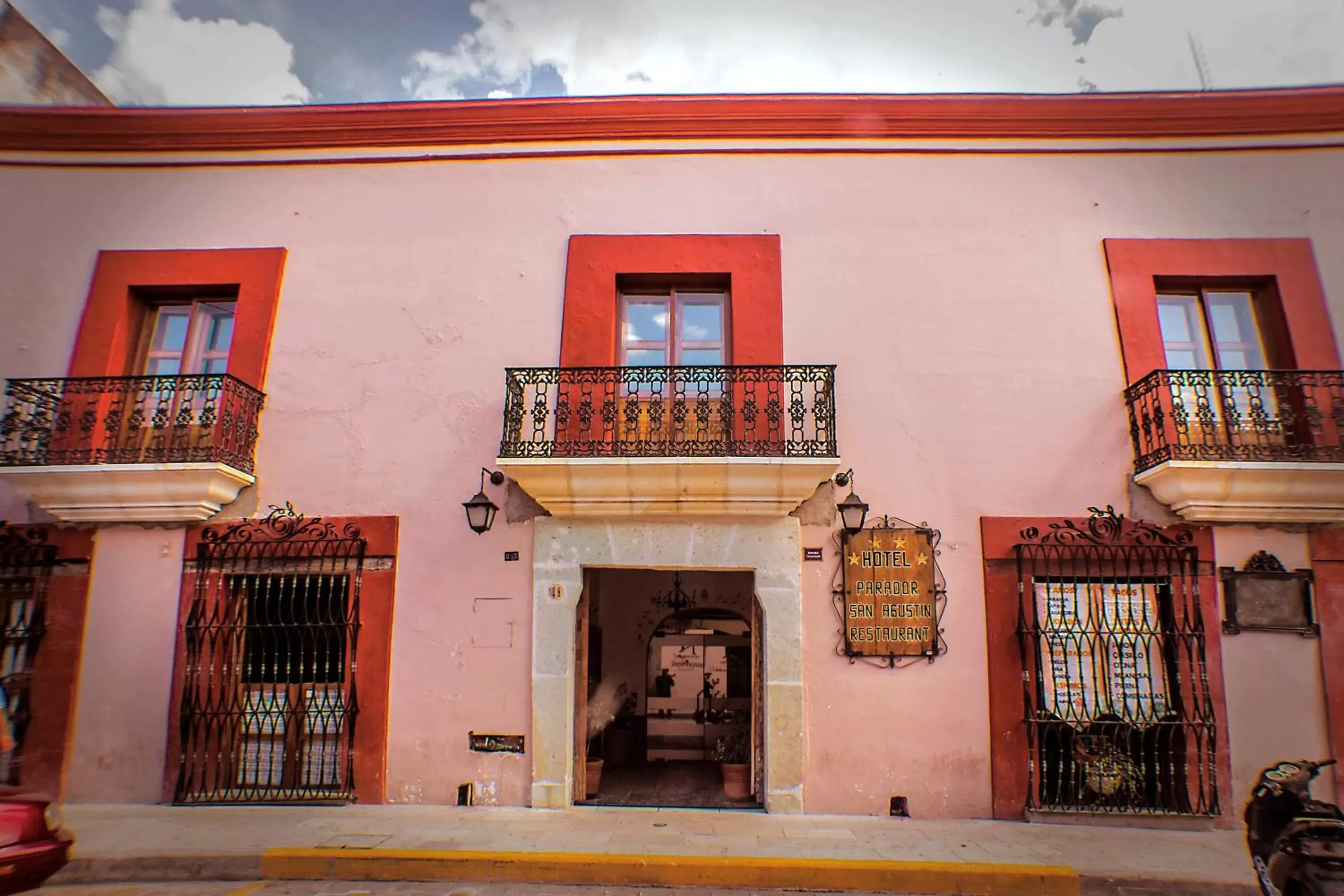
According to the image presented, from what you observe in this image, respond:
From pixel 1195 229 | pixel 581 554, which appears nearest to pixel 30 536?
pixel 581 554

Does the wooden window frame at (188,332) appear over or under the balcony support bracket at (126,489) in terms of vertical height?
over

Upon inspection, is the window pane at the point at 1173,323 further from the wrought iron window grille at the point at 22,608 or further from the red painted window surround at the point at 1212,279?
the wrought iron window grille at the point at 22,608

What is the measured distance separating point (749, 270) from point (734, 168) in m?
1.18

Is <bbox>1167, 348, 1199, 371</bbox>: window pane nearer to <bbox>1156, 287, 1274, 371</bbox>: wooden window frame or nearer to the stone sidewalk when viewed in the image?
<bbox>1156, 287, 1274, 371</bbox>: wooden window frame

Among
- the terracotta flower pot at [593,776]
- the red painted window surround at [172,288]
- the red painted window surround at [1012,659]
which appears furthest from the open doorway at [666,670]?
the red painted window surround at [172,288]

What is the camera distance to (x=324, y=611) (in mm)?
6891

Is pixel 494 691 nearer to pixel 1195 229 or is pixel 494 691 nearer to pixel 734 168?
pixel 734 168

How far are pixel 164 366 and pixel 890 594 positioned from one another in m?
7.52

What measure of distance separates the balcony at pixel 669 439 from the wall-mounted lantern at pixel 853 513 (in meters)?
0.41

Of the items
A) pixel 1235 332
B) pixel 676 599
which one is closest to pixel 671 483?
pixel 676 599

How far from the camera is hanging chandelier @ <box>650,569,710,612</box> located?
9555 mm

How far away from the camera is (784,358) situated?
22.7ft

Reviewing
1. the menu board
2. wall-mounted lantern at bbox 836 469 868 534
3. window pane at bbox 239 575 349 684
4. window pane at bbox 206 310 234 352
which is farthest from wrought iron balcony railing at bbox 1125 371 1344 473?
window pane at bbox 206 310 234 352

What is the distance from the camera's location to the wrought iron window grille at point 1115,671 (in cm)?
616
